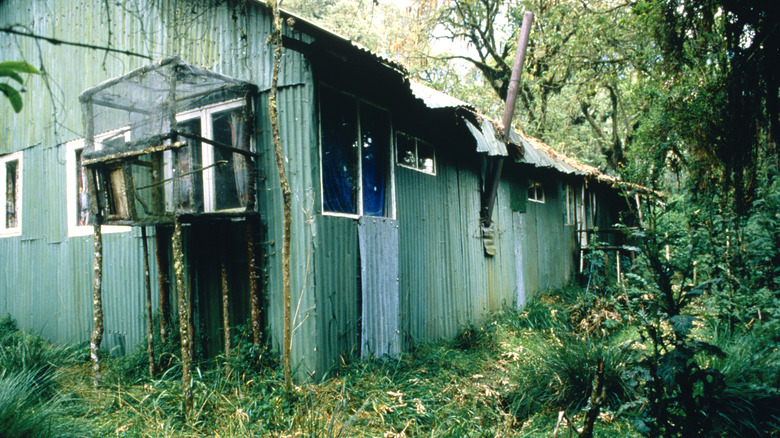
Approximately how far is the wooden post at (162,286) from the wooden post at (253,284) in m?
1.30

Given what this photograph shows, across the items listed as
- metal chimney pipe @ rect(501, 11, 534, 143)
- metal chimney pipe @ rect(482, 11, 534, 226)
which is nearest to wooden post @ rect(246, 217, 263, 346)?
metal chimney pipe @ rect(501, 11, 534, 143)

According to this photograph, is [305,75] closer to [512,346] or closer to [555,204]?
[512,346]

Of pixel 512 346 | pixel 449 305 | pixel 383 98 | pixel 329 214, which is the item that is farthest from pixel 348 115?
pixel 512 346

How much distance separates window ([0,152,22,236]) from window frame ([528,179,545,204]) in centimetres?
1064

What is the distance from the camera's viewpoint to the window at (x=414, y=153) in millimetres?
7191

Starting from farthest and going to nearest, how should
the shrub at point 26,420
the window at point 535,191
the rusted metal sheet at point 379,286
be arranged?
the window at point 535,191 → the rusted metal sheet at point 379,286 → the shrub at point 26,420

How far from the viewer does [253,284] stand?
18.4 feet

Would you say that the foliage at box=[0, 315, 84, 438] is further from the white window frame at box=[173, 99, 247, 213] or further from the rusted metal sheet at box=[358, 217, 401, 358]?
the rusted metal sheet at box=[358, 217, 401, 358]

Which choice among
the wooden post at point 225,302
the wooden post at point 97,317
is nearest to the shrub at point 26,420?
the wooden post at point 97,317

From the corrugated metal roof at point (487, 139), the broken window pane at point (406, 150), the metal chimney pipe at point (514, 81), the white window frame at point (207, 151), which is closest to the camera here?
the white window frame at point (207, 151)

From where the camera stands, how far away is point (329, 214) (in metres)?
5.60

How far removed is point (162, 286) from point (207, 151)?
1.93 meters

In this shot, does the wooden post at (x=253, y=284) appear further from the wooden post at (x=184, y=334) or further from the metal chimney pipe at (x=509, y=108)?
the metal chimney pipe at (x=509, y=108)

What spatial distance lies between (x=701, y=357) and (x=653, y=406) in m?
2.47
